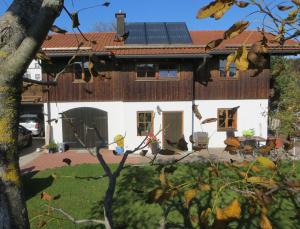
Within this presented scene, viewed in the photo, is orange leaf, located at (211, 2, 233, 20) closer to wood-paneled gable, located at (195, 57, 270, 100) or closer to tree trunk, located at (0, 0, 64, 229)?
tree trunk, located at (0, 0, 64, 229)

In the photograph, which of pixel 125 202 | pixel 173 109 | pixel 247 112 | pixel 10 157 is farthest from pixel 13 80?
pixel 247 112

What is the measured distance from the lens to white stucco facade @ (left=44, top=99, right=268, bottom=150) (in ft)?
55.8

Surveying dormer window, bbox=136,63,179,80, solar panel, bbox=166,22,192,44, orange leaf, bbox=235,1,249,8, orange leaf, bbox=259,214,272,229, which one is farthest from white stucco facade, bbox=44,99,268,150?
orange leaf, bbox=235,1,249,8

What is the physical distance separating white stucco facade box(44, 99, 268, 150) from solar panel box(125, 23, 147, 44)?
358 centimetres

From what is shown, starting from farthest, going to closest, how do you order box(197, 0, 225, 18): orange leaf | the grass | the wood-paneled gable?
the wood-paneled gable
the grass
box(197, 0, 225, 18): orange leaf

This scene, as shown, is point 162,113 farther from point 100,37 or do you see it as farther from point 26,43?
point 26,43

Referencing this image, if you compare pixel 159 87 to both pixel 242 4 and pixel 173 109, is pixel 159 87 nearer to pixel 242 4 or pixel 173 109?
pixel 173 109

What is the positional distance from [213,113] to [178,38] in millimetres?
4858

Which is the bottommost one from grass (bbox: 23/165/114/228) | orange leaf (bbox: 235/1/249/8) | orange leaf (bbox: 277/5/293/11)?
grass (bbox: 23/165/114/228)

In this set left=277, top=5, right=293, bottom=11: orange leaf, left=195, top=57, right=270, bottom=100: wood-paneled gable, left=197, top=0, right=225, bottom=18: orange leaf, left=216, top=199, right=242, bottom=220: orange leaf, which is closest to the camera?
left=197, top=0, right=225, bottom=18: orange leaf

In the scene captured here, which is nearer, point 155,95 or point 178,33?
point 155,95

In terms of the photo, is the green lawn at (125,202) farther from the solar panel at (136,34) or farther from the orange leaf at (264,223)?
the solar panel at (136,34)

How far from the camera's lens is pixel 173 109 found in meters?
17.0

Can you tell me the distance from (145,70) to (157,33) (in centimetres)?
329
